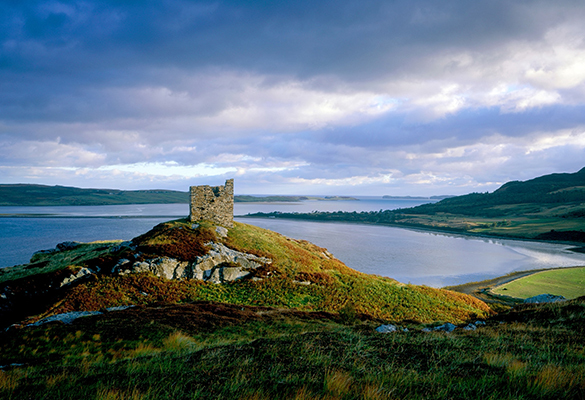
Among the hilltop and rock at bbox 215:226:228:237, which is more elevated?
rock at bbox 215:226:228:237

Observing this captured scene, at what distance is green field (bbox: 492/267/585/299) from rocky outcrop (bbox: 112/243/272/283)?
4391 centimetres

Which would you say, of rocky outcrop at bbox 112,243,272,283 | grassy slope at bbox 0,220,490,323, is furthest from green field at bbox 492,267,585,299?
rocky outcrop at bbox 112,243,272,283

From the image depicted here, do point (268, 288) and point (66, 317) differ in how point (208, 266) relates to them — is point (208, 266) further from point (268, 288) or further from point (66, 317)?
point (66, 317)

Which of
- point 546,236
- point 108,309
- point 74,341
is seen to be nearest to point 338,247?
point 108,309

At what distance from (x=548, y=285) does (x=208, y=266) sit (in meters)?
57.5

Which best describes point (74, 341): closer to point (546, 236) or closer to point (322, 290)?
point (322, 290)

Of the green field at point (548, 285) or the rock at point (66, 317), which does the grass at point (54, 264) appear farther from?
the green field at point (548, 285)

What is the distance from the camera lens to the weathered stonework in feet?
109

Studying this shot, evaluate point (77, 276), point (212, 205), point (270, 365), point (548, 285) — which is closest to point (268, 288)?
point (212, 205)

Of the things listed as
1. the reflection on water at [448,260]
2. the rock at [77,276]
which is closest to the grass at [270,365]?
the rock at [77,276]

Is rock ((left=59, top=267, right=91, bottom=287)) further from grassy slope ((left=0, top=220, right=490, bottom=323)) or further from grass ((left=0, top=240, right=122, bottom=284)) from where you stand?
grass ((left=0, top=240, right=122, bottom=284))

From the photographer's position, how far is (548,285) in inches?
1922

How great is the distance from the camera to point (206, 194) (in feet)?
111

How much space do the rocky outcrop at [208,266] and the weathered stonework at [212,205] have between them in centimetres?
612
